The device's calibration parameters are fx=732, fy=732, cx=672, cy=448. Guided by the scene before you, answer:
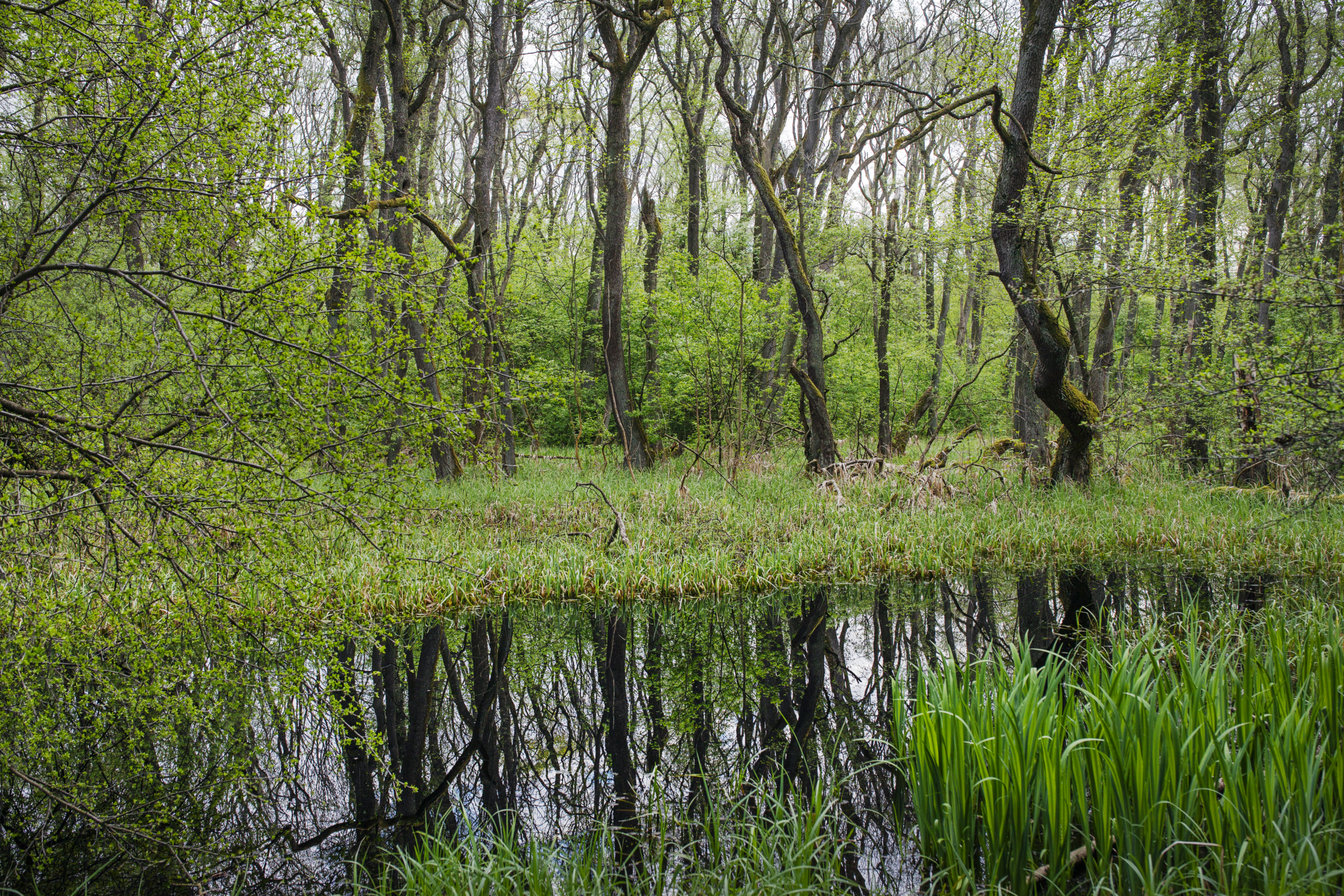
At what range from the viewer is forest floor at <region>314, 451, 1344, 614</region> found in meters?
7.37

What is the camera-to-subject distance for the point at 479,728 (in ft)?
16.4

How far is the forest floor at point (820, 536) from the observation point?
24.2 feet

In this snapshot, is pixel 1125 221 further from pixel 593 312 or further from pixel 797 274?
pixel 593 312

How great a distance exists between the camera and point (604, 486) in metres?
10.9

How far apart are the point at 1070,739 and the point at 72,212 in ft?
18.0

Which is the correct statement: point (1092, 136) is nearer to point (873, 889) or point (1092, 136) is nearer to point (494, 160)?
point (494, 160)

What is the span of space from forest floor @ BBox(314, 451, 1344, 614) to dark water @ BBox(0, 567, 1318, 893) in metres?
0.36

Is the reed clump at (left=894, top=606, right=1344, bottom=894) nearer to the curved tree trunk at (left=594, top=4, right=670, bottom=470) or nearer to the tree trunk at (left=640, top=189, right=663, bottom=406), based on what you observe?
the curved tree trunk at (left=594, top=4, right=670, bottom=470)

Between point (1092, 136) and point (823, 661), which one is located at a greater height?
point (1092, 136)

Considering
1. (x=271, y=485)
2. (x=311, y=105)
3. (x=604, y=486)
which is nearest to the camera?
(x=271, y=485)

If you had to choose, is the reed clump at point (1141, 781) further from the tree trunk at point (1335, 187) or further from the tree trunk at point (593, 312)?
the tree trunk at point (593, 312)

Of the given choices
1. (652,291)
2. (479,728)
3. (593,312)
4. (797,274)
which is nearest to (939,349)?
(652,291)

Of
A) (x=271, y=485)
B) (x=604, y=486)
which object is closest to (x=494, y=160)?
(x=604, y=486)

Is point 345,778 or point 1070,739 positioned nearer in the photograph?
point 1070,739
